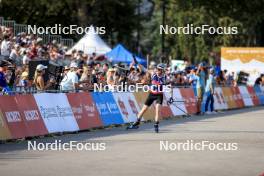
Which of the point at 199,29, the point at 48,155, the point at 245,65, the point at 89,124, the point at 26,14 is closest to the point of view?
the point at 48,155

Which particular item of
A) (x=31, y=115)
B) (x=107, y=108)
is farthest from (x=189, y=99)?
(x=31, y=115)

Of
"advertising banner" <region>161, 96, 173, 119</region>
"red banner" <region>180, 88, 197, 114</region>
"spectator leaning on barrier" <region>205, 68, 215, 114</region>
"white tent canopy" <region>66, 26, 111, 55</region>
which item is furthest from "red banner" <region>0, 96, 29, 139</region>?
"white tent canopy" <region>66, 26, 111, 55</region>

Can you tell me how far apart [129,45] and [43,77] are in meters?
49.2

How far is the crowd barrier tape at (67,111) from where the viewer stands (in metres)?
18.1

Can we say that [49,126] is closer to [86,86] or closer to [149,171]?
[86,86]

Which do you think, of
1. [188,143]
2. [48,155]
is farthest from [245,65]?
[48,155]

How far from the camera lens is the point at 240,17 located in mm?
61688

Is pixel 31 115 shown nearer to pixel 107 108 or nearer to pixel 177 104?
pixel 107 108

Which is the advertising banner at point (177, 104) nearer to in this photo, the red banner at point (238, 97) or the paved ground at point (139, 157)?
the paved ground at point (139, 157)

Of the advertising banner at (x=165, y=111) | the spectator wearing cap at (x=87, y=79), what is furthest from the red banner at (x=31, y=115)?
the advertising banner at (x=165, y=111)

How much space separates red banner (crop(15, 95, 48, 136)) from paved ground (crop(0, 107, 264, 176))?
1.03 feet

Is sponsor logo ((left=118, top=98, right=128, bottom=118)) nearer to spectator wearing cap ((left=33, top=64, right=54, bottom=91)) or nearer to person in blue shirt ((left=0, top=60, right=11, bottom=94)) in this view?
spectator wearing cap ((left=33, top=64, right=54, bottom=91))

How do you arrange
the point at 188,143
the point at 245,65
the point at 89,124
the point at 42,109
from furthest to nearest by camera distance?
the point at 245,65, the point at 89,124, the point at 42,109, the point at 188,143

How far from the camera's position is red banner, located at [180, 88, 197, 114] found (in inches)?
1225
